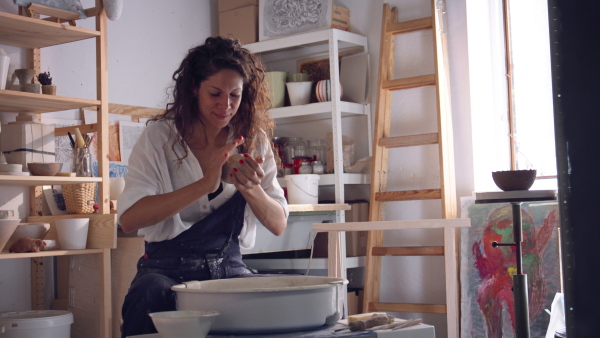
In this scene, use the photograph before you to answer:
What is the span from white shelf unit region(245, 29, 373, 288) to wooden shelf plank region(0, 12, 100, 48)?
121 cm

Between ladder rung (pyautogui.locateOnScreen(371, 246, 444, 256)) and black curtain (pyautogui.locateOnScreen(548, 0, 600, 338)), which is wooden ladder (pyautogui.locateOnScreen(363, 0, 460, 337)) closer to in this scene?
ladder rung (pyautogui.locateOnScreen(371, 246, 444, 256))

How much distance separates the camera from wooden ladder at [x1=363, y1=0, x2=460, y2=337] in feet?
11.9

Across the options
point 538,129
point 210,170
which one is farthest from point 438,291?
point 210,170

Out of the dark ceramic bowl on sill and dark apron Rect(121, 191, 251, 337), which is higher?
the dark ceramic bowl on sill

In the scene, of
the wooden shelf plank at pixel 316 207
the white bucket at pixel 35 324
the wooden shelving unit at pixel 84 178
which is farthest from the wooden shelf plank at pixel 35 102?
the wooden shelf plank at pixel 316 207

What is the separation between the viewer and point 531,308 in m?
3.36

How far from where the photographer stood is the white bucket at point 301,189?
380 centimetres

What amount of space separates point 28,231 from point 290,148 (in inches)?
63.9

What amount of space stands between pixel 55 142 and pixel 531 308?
2529 millimetres

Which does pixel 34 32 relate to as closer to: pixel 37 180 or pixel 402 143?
pixel 37 180

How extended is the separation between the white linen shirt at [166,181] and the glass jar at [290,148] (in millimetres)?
2063

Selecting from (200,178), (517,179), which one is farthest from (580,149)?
(517,179)

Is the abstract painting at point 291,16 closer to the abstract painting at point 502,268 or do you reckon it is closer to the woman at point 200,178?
the abstract painting at point 502,268

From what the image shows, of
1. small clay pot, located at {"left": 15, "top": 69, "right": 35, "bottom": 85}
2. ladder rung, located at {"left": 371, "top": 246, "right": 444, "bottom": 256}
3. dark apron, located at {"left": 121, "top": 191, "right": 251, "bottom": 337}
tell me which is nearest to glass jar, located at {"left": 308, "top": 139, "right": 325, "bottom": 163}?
ladder rung, located at {"left": 371, "top": 246, "right": 444, "bottom": 256}
